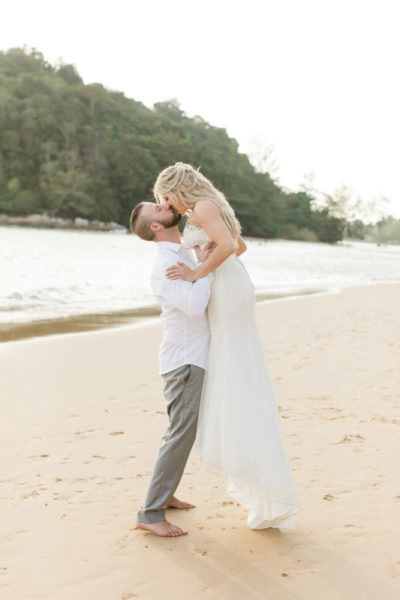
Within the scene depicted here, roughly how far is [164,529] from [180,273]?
123 cm

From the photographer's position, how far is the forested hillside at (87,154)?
80188 mm

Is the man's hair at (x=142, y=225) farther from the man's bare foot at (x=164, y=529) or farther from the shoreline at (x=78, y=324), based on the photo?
the shoreline at (x=78, y=324)

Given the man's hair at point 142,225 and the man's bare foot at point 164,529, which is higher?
the man's hair at point 142,225

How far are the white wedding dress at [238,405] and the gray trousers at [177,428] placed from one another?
52 mm

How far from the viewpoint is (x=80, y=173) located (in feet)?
268

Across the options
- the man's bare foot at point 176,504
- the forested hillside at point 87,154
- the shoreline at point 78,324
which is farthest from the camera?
the forested hillside at point 87,154

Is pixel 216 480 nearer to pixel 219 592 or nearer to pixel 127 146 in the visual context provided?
pixel 219 592

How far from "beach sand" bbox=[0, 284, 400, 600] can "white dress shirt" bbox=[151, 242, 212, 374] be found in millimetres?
872

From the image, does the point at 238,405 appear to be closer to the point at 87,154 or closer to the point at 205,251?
the point at 205,251

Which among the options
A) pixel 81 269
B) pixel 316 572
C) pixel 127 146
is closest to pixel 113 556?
pixel 316 572

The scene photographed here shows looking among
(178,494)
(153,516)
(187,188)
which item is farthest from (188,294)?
(178,494)

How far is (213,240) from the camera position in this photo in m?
2.95

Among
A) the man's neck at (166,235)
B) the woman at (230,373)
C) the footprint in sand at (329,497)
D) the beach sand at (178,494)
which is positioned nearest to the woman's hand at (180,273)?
the woman at (230,373)

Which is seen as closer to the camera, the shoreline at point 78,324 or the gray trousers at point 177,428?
the gray trousers at point 177,428
